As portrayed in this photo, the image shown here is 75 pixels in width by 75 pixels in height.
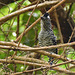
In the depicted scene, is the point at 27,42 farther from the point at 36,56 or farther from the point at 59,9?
the point at 59,9

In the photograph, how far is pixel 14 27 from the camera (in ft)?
10.7

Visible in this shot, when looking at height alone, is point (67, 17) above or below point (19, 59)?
above

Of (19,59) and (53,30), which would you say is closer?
(19,59)

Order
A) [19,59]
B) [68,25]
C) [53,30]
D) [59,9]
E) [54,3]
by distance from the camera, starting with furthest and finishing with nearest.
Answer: [53,30] < [68,25] < [59,9] < [19,59] < [54,3]

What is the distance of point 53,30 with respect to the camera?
3.46 metres

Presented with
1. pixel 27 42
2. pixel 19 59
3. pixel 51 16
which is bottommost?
pixel 19 59

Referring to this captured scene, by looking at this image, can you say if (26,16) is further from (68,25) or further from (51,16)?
(68,25)

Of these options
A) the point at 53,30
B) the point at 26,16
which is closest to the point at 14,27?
the point at 26,16

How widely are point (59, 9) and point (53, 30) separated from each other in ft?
1.95

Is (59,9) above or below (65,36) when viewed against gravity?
above

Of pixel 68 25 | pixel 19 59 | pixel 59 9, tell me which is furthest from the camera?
pixel 68 25

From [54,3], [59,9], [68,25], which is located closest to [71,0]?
[54,3]

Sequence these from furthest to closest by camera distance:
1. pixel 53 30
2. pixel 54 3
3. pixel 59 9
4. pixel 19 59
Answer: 1. pixel 53 30
2. pixel 59 9
3. pixel 19 59
4. pixel 54 3

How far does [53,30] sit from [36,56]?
2.18 feet
